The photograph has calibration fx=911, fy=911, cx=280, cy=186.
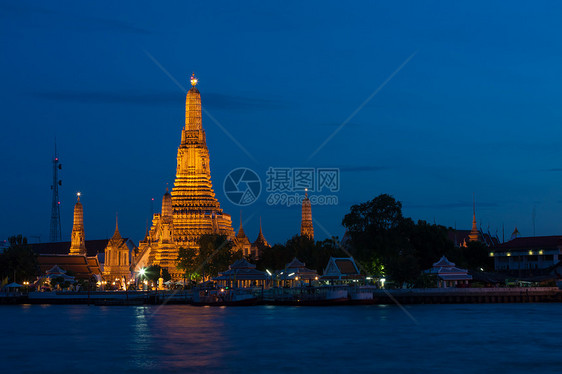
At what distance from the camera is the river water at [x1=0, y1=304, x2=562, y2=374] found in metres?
44.5

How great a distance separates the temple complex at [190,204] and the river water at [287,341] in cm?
5371

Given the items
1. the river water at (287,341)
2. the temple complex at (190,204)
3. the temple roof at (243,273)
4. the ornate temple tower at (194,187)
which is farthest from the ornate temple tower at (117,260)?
the river water at (287,341)

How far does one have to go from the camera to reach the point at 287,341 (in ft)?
178

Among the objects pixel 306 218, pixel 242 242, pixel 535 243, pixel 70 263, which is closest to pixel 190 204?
pixel 242 242

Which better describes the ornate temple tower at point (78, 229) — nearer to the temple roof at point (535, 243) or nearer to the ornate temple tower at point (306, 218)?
the ornate temple tower at point (306, 218)

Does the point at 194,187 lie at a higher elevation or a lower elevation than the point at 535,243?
higher

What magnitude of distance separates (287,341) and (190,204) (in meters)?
84.4

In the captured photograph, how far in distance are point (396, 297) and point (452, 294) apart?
5.59 metres

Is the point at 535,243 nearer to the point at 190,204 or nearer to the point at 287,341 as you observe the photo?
the point at 190,204

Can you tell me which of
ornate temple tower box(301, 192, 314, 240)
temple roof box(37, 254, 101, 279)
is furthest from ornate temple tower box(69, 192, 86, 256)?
ornate temple tower box(301, 192, 314, 240)

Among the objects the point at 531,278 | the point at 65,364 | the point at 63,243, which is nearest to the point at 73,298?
the point at 531,278

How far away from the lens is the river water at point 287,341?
44469 millimetres

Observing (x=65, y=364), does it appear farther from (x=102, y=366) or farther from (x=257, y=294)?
(x=257, y=294)

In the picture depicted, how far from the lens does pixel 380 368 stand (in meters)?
43.3
